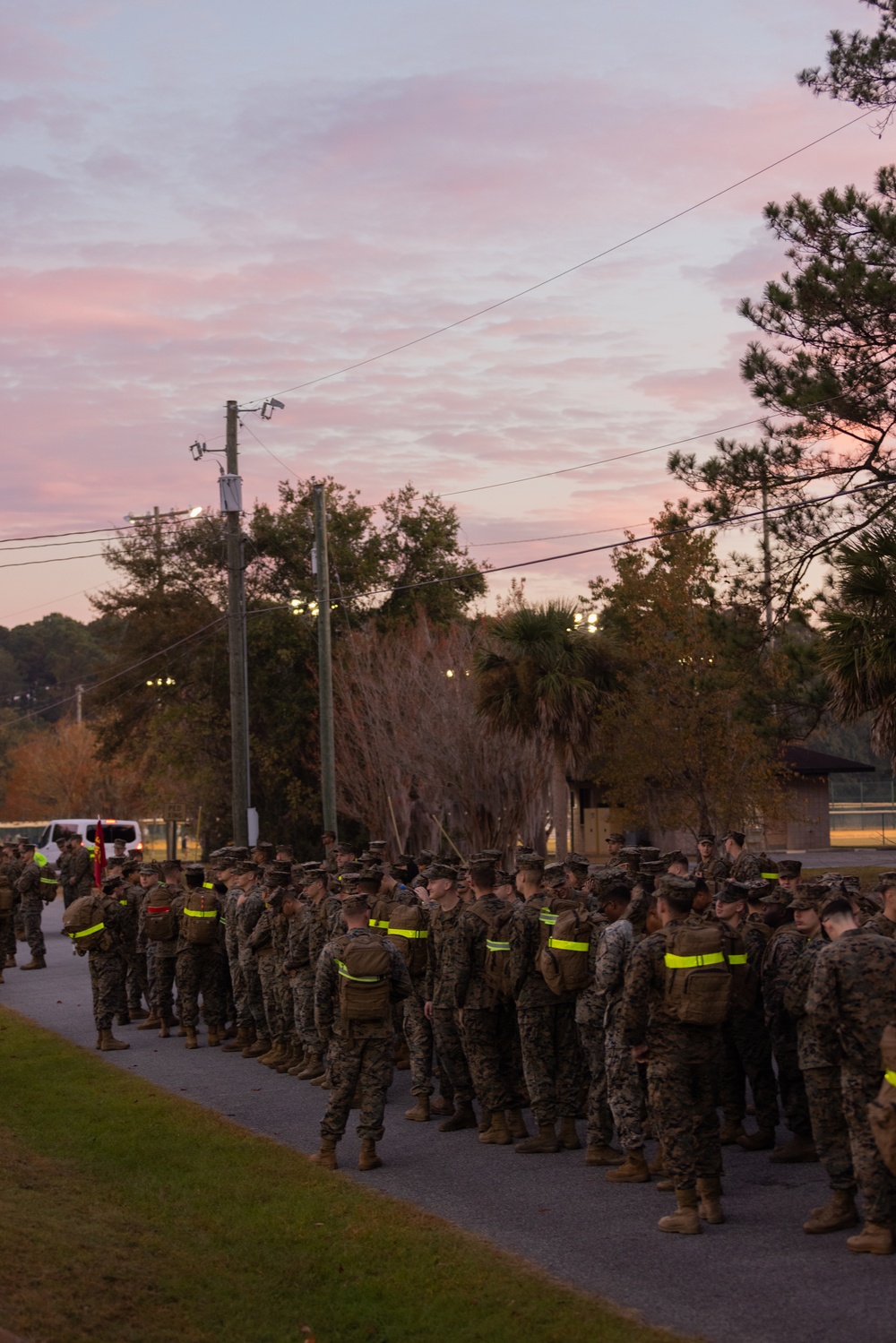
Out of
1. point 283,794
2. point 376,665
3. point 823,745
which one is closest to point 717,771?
point 376,665

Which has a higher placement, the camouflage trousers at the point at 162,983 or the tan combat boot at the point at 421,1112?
the camouflage trousers at the point at 162,983

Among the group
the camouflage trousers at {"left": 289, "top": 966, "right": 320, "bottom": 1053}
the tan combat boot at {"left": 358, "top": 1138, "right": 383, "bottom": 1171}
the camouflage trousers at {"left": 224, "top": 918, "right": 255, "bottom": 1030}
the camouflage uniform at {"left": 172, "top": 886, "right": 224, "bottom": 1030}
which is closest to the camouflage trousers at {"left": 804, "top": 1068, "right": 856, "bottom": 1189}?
the tan combat boot at {"left": 358, "top": 1138, "right": 383, "bottom": 1171}

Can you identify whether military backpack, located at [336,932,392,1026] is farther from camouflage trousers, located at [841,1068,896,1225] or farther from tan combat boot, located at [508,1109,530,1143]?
camouflage trousers, located at [841,1068,896,1225]

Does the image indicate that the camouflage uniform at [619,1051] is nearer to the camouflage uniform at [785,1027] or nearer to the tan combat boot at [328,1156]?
the camouflage uniform at [785,1027]

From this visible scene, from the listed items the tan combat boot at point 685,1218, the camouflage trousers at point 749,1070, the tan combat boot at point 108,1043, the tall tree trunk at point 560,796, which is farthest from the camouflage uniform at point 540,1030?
the tall tree trunk at point 560,796

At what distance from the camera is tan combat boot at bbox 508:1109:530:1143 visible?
37.8 ft

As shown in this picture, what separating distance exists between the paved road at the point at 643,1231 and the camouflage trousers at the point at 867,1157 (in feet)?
0.99

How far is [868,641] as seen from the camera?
17984 millimetres

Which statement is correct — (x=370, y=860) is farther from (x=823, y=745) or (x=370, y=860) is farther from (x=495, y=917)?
(x=823, y=745)

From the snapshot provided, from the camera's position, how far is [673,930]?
915 cm

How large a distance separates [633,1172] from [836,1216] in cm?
177

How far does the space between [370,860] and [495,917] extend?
4634 millimetres

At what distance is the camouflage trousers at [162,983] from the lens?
56.5 ft

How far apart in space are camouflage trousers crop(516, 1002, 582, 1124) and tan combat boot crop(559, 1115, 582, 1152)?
0.15 metres
